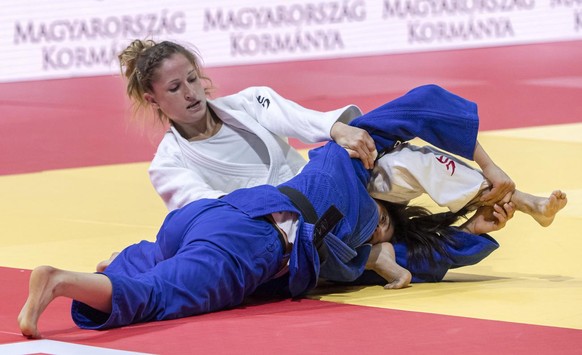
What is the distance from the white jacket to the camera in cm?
396

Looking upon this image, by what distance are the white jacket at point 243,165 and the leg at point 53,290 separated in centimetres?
78

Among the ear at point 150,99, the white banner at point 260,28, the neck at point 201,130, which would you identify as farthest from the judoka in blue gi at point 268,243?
the white banner at point 260,28

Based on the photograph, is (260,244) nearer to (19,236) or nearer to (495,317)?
(495,317)

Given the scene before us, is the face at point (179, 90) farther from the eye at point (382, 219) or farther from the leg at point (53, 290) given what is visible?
the leg at point (53, 290)

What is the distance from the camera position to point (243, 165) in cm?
416

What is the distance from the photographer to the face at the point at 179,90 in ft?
13.5

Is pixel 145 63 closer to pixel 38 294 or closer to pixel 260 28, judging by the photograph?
→ pixel 38 294

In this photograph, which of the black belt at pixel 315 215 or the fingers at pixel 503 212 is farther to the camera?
the fingers at pixel 503 212

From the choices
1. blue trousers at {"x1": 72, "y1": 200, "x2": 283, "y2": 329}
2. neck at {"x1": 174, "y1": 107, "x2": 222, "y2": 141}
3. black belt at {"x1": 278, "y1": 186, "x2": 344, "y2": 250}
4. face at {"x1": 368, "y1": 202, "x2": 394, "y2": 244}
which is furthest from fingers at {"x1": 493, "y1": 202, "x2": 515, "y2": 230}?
neck at {"x1": 174, "y1": 107, "x2": 222, "y2": 141}

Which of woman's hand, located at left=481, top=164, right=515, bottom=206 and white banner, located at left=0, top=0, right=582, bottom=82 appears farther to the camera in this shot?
white banner, located at left=0, top=0, right=582, bottom=82

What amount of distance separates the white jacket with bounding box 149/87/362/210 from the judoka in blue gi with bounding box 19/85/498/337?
17 centimetres

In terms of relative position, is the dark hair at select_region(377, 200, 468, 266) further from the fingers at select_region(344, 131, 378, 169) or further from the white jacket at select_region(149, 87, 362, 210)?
the white jacket at select_region(149, 87, 362, 210)

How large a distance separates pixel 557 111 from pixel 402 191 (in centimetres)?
352

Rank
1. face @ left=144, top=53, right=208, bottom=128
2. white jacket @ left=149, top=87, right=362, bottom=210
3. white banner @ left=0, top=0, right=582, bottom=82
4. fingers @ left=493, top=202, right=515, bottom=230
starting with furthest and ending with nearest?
1. white banner @ left=0, top=0, right=582, bottom=82
2. face @ left=144, top=53, right=208, bottom=128
3. white jacket @ left=149, top=87, right=362, bottom=210
4. fingers @ left=493, top=202, right=515, bottom=230
